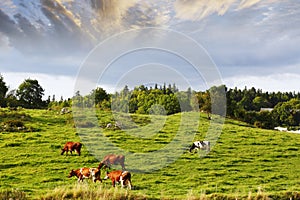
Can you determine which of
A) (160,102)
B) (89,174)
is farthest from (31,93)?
(89,174)

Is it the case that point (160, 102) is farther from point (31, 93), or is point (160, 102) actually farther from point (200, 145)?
point (31, 93)

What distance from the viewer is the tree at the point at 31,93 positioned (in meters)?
68.6

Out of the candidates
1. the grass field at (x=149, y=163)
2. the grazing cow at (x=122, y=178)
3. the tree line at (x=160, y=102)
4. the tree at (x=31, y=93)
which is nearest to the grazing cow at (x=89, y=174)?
the grass field at (x=149, y=163)

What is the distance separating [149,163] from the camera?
19625 millimetres

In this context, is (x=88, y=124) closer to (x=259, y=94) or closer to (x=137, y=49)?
(x=137, y=49)

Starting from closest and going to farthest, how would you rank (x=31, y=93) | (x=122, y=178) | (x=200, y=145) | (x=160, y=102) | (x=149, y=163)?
(x=122, y=178) < (x=149, y=163) < (x=200, y=145) < (x=160, y=102) < (x=31, y=93)

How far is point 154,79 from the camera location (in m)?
21.8

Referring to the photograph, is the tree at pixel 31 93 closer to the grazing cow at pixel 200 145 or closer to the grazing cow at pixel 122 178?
the grazing cow at pixel 200 145

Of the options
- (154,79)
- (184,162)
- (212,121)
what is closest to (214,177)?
(184,162)

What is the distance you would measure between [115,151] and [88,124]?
26.9 feet

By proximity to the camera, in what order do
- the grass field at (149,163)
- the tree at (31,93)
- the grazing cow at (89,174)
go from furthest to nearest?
1. the tree at (31,93)
2. the grazing cow at (89,174)
3. the grass field at (149,163)

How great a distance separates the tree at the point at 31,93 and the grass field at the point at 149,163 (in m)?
37.1

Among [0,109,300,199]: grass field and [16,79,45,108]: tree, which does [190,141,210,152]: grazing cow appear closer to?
[0,109,300,199]: grass field

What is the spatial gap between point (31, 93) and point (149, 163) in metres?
56.0
